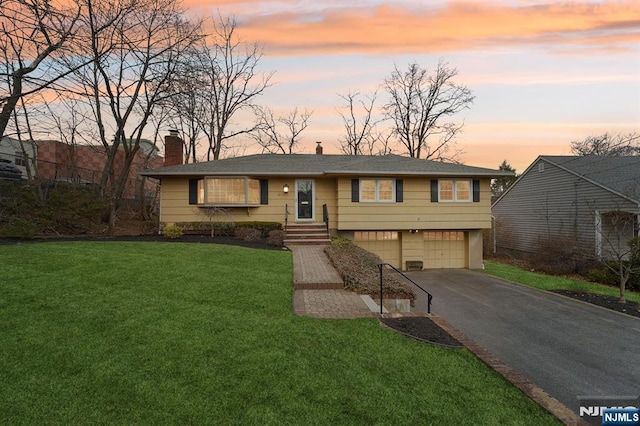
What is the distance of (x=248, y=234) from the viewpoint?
44.2 feet

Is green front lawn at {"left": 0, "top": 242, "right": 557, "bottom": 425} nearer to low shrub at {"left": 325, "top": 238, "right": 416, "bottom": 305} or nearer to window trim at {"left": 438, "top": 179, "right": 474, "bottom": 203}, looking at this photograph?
low shrub at {"left": 325, "top": 238, "right": 416, "bottom": 305}

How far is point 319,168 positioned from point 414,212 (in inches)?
197

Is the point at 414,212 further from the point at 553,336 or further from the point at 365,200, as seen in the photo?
the point at 553,336

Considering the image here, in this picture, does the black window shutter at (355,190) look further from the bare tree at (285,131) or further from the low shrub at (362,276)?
the bare tree at (285,131)

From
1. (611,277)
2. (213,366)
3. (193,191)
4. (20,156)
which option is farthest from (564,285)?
(20,156)

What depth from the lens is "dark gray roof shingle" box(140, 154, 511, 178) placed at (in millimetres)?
14422

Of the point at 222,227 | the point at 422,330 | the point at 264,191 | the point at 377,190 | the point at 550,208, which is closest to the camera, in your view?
the point at 422,330

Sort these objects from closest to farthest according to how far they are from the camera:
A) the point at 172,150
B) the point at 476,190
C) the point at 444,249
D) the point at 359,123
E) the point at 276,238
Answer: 1. the point at 276,238
2. the point at 476,190
3. the point at 444,249
4. the point at 172,150
5. the point at 359,123

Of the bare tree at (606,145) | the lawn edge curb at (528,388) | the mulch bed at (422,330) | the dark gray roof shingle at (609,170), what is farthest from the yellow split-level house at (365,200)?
the bare tree at (606,145)

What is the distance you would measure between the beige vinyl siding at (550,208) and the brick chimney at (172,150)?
2086 cm

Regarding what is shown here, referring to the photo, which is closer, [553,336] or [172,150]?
[553,336]

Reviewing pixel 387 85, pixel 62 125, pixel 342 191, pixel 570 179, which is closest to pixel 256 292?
pixel 342 191

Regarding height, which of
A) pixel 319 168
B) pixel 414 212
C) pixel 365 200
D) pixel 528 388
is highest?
pixel 319 168

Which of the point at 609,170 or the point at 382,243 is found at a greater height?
the point at 609,170
